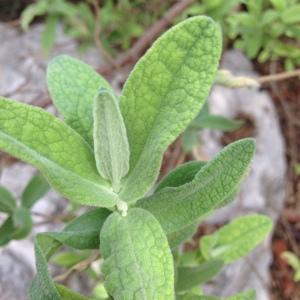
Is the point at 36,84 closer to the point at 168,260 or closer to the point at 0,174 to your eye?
the point at 0,174

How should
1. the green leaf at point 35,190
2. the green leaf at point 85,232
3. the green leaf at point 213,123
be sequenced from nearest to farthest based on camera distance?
the green leaf at point 85,232
the green leaf at point 35,190
the green leaf at point 213,123

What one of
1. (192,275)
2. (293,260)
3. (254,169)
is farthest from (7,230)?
(293,260)

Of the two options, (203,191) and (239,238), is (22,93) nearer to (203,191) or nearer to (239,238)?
(239,238)

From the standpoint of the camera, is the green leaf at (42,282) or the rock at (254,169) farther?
the rock at (254,169)

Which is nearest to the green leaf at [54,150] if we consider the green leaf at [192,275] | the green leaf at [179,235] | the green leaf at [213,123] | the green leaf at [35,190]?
the green leaf at [179,235]

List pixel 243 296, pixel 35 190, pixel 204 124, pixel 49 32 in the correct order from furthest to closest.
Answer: pixel 49 32, pixel 204 124, pixel 35 190, pixel 243 296

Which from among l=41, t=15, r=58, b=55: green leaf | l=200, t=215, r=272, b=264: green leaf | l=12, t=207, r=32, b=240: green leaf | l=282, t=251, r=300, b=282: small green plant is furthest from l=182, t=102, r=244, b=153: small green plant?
l=282, t=251, r=300, b=282: small green plant

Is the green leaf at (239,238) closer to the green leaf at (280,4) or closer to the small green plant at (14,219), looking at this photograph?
the small green plant at (14,219)
